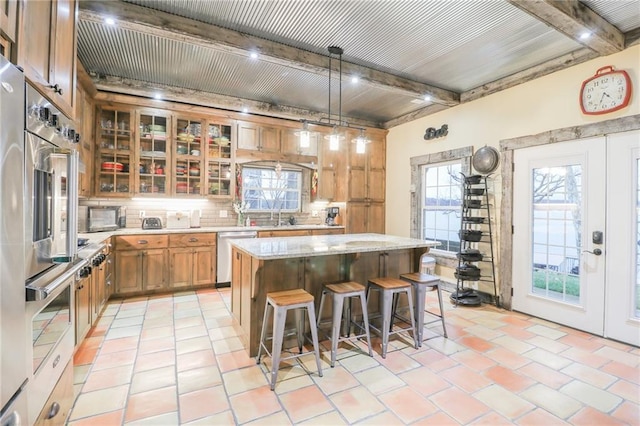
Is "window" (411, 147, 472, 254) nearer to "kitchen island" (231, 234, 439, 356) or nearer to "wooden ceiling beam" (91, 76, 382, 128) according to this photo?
"kitchen island" (231, 234, 439, 356)

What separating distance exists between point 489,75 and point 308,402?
14.0 feet

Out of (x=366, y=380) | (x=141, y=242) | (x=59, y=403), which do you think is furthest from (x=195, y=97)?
(x=366, y=380)

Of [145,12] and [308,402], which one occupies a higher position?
[145,12]

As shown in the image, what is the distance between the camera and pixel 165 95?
4.44 m

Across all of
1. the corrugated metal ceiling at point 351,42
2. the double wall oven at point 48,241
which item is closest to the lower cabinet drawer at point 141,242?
the corrugated metal ceiling at point 351,42

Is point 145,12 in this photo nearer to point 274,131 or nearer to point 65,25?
point 65,25

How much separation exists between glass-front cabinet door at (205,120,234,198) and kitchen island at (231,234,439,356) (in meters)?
2.17

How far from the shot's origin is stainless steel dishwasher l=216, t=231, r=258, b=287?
15.4ft

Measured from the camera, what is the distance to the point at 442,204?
5094mm

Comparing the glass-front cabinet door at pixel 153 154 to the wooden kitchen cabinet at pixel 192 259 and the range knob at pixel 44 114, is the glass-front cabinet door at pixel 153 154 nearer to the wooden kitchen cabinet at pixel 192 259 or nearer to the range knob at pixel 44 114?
the wooden kitchen cabinet at pixel 192 259

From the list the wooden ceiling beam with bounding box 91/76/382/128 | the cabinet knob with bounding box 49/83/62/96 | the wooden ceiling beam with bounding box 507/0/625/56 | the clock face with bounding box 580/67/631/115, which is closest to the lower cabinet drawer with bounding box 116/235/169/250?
the wooden ceiling beam with bounding box 91/76/382/128

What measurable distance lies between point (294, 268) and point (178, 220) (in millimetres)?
2729

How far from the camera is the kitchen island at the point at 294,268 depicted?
2.62 m

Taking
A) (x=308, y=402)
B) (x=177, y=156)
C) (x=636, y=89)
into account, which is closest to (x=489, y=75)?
(x=636, y=89)
